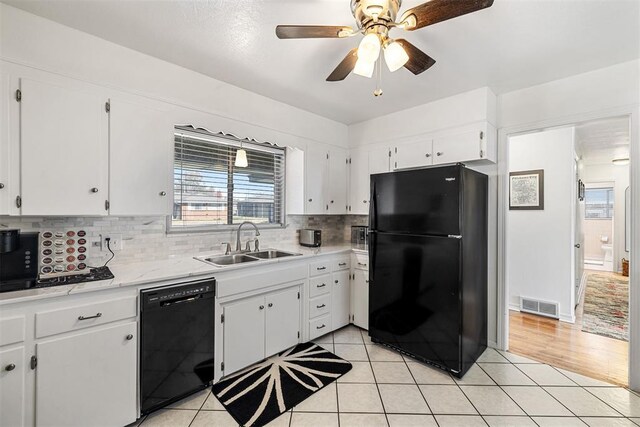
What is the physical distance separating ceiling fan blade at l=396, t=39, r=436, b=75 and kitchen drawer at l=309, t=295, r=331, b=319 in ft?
7.18

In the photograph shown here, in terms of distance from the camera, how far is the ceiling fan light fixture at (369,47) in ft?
4.46

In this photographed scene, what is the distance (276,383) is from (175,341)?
828 mm

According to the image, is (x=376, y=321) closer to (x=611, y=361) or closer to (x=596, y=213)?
(x=611, y=361)

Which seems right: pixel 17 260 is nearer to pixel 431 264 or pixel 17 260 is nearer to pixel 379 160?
pixel 431 264

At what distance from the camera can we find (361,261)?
10.3 feet

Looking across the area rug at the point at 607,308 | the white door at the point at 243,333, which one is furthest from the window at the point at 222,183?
the area rug at the point at 607,308

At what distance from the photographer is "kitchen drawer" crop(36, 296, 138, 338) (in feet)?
4.83

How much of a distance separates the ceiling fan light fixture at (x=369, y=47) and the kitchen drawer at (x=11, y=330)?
7.07 ft

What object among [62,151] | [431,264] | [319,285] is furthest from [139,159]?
[431,264]

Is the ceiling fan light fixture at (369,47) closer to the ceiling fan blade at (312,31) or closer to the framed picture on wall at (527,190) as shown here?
the ceiling fan blade at (312,31)

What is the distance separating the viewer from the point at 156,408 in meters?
1.83

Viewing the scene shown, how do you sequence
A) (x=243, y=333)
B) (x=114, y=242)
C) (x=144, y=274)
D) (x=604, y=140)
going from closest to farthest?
(x=144, y=274) → (x=114, y=242) → (x=243, y=333) → (x=604, y=140)

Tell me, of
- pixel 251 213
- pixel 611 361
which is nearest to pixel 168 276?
pixel 251 213

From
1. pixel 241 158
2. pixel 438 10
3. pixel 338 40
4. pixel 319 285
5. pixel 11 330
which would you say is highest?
pixel 338 40
